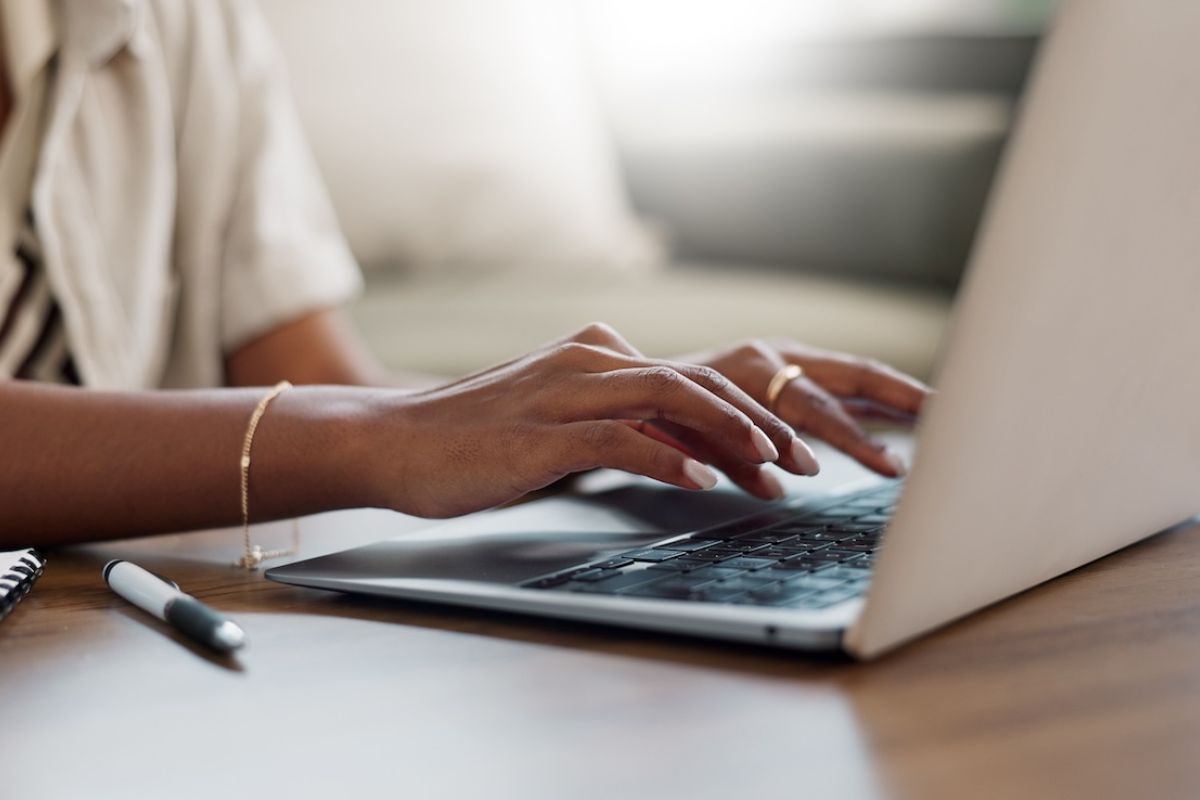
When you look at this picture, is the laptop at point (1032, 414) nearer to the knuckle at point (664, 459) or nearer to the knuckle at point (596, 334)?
the knuckle at point (664, 459)

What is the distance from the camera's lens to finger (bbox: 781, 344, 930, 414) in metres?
0.78

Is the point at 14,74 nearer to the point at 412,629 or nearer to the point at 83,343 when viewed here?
the point at 83,343

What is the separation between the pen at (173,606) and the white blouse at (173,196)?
43 cm

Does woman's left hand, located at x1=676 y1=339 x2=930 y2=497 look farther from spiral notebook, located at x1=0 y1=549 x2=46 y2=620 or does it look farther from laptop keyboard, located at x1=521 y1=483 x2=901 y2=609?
spiral notebook, located at x1=0 y1=549 x2=46 y2=620

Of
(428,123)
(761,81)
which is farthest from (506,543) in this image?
(761,81)

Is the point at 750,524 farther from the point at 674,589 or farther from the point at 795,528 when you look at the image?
the point at 674,589

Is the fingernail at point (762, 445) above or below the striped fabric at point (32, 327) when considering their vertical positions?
above

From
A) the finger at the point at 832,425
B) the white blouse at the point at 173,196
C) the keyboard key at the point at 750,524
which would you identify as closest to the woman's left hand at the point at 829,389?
the finger at the point at 832,425

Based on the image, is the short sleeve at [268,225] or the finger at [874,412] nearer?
the finger at [874,412]

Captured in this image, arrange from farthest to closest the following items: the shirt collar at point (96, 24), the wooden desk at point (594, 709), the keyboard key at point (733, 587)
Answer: the shirt collar at point (96, 24)
the keyboard key at point (733, 587)
the wooden desk at point (594, 709)

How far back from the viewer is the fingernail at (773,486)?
0.67 meters

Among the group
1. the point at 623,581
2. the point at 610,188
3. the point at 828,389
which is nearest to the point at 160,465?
the point at 623,581

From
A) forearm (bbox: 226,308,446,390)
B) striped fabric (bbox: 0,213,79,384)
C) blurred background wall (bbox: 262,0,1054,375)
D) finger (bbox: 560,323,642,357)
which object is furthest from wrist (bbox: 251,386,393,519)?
blurred background wall (bbox: 262,0,1054,375)

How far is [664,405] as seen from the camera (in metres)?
0.56
